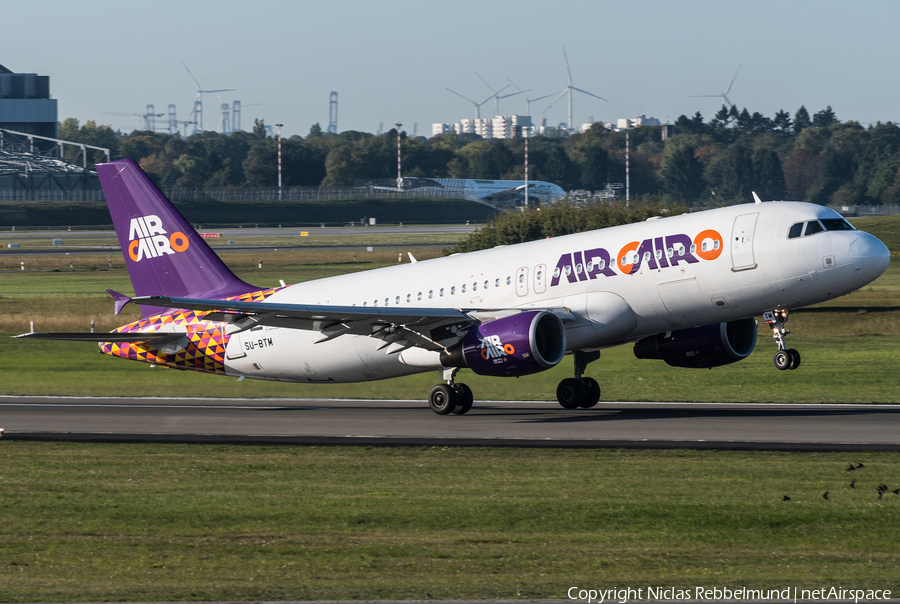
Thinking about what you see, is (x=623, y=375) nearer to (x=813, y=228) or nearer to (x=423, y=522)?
(x=813, y=228)

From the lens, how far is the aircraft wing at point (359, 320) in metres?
29.8

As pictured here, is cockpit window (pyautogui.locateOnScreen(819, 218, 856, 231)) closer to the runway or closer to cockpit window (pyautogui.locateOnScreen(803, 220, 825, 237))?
cockpit window (pyautogui.locateOnScreen(803, 220, 825, 237))

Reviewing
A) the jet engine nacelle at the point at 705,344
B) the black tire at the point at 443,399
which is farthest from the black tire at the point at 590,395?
the black tire at the point at 443,399

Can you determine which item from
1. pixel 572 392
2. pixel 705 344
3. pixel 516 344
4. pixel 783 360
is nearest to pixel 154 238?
pixel 516 344

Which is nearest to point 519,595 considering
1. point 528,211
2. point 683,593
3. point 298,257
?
point 683,593

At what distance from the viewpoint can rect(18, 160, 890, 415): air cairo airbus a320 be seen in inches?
1128

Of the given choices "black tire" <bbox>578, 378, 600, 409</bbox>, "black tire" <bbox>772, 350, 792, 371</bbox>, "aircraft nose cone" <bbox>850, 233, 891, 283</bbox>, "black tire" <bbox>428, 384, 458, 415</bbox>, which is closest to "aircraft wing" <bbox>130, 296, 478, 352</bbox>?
"black tire" <bbox>428, 384, 458, 415</bbox>

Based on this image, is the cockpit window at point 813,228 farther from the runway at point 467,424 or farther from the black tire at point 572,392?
the black tire at point 572,392

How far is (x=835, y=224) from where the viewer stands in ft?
94.1

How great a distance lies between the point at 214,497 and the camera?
19625 mm

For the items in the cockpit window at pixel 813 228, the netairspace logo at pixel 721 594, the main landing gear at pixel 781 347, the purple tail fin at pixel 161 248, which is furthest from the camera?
the purple tail fin at pixel 161 248

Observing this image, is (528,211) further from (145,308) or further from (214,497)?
(214,497)

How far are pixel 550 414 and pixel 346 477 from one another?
39.5 feet

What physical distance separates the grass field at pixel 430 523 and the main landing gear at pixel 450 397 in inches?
260
